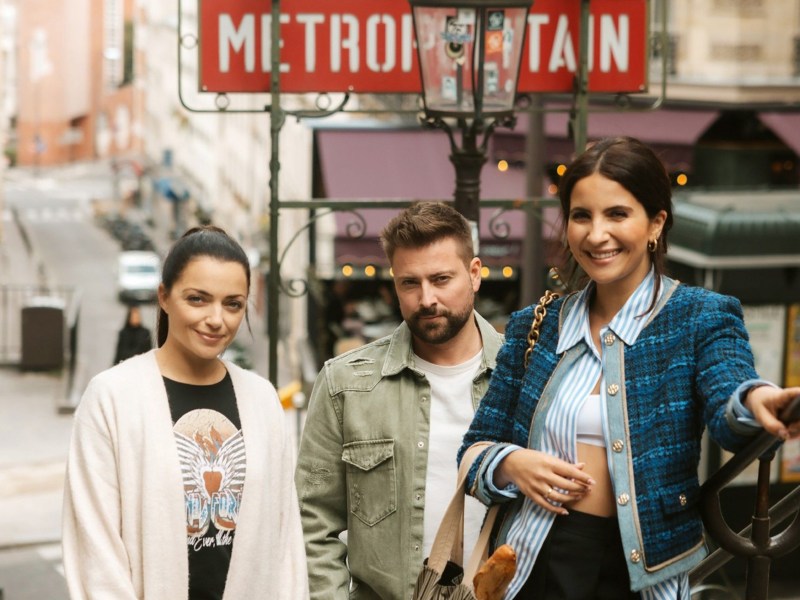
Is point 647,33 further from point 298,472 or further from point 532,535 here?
point 532,535

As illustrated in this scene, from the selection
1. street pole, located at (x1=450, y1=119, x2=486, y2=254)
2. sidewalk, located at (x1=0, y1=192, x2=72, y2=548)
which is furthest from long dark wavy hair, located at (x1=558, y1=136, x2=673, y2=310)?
sidewalk, located at (x1=0, y1=192, x2=72, y2=548)

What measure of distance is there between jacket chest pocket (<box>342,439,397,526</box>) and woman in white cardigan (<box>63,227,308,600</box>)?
13.9 inches

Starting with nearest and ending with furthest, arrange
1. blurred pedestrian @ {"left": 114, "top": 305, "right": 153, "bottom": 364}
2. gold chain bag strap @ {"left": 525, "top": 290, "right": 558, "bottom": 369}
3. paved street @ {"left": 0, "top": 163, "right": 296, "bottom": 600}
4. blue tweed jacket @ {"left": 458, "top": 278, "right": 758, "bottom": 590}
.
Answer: blue tweed jacket @ {"left": 458, "top": 278, "right": 758, "bottom": 590}
gold chain bag strap @ {"left": 525, "top": 290, "right": 558, "bottom": 369}
paved street @ {"left": 0, "top": 163, "right": 296, "bottom": 600}
blurred pedestrian @ {"left": 114, "top": 305, "right": 153, "bottom": 364}

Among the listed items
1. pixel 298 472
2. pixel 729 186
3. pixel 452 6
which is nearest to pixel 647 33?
pixel 452 6

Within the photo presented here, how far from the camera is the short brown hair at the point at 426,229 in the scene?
3.50 metres

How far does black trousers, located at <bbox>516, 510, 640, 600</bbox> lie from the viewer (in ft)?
8.91

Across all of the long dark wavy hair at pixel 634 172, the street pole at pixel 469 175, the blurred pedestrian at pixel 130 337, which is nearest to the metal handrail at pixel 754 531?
the long dark wavy hair at pixel 634 172

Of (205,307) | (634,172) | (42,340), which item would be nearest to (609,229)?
(634,172)

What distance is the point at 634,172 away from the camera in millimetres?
2695

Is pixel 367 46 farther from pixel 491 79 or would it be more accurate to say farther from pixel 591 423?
pixel 591 423

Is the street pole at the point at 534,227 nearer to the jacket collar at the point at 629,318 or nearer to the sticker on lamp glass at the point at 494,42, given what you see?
the sticker on lamp glass at the point at 494,42

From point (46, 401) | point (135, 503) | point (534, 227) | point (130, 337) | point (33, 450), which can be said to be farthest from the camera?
point (46, 401)

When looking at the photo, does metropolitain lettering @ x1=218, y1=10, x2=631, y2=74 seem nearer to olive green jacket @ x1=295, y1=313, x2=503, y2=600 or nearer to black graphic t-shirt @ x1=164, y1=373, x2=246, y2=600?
olive green jacket @ x1=295, y1=313, x2=503, y2=600

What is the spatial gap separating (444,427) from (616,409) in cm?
103
